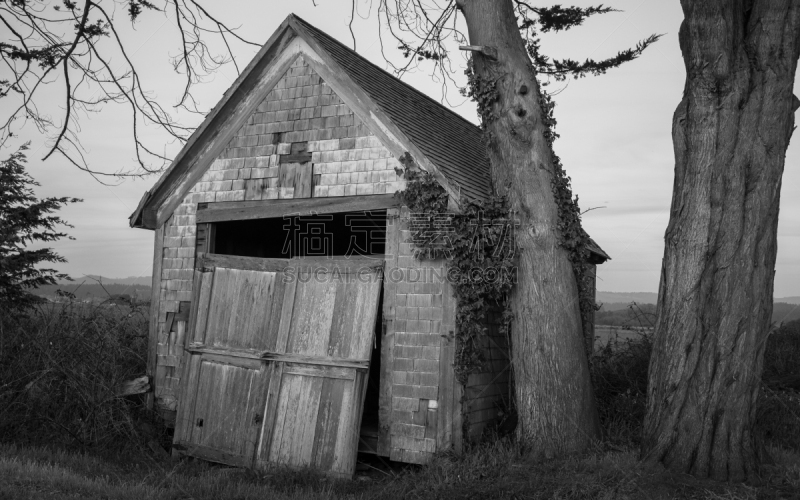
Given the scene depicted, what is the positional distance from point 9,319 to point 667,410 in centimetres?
1133

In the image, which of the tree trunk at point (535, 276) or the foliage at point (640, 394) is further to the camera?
the foliage at point (640, 394)

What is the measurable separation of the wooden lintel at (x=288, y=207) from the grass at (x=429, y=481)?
11.2 feet

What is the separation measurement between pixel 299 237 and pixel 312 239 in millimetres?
724

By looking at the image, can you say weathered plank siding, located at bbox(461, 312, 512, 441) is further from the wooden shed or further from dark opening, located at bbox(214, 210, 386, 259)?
dark opening, located at bbox(214, 210, 386, 259)

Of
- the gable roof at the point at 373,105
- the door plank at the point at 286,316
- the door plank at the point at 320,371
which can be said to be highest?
the gable roof at the point at 373,105

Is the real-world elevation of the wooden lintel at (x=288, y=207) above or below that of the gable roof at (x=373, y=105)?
below

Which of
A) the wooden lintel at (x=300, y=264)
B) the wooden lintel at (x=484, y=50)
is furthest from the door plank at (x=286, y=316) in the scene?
the wooden lintel at (x=484, y=50)

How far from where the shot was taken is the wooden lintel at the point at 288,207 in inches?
341

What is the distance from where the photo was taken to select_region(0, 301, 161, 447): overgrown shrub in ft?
30.1

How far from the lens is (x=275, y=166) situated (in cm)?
948

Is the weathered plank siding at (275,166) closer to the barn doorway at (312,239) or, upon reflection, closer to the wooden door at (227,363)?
the barn doorway at (312,239)

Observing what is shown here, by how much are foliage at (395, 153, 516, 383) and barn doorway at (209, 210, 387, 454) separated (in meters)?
1.96

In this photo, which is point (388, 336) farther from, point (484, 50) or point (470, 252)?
point (484, 50)

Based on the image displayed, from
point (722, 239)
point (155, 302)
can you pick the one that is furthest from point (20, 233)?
point (722, 239)
